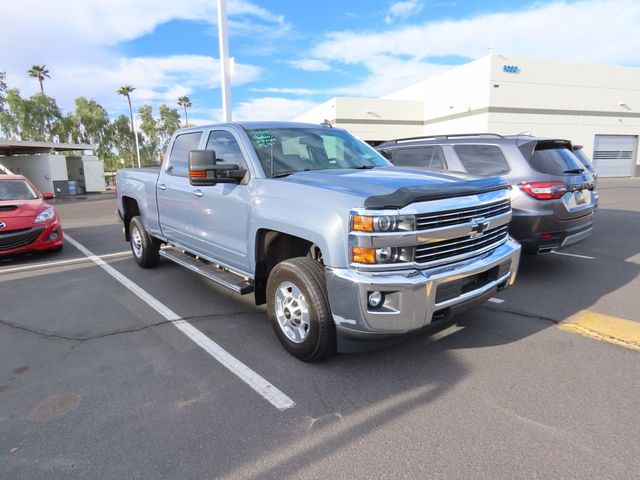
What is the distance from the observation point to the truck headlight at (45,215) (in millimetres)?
7607

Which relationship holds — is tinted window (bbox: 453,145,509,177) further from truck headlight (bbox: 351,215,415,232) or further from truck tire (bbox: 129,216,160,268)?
truck tire (bbox: 129,216,160,268)

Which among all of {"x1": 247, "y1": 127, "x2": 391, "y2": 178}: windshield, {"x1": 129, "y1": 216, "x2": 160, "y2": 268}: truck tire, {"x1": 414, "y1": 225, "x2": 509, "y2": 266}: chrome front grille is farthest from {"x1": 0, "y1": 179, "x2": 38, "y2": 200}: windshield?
{"x1": 414, "y1": 225, "x2": 509, "y2": 266}: chrome front grille

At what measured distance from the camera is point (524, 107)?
28688 millimetres

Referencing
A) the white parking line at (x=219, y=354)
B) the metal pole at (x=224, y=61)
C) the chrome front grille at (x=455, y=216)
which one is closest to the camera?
the chrome front grille at (x=455, y=216)

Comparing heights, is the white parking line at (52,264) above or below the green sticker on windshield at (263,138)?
below

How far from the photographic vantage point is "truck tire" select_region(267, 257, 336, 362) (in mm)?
3125

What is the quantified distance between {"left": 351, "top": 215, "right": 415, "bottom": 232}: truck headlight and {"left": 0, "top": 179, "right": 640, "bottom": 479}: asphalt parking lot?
3.94 ft

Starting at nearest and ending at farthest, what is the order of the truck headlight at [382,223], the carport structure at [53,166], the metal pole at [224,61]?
the truck headlight at [382,223] < the metal pole at [224,61] < the carport structure at [53,166]

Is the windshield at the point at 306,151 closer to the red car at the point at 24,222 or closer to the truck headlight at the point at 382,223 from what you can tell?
the truck headlight at the point at 382,223

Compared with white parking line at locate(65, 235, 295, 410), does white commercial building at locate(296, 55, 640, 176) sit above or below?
above

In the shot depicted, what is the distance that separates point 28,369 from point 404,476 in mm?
3174

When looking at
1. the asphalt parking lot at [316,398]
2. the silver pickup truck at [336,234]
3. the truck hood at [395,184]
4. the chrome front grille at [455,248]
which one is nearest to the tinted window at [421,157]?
the silver pickup truck at [336,234]

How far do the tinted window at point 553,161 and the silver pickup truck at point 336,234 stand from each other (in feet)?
6.99

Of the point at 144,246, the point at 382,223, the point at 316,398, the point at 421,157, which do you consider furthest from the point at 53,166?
the point at 382,223
